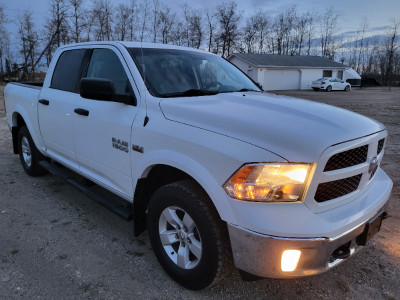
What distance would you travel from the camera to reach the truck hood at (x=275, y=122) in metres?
1.92

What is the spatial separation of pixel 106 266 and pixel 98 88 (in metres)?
1.51

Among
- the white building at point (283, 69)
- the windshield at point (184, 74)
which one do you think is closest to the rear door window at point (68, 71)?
the windshield at point (184, 74)

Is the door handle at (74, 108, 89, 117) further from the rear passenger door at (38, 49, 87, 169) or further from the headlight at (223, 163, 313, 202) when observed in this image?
the headlight at (223, 163, 313, 202)

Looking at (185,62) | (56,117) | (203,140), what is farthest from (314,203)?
(56,117)

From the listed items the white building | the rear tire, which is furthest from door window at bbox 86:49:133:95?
the white building

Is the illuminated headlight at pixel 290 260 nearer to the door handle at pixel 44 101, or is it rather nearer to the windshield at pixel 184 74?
the windshield at pixel 184 74

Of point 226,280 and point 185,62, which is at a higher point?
point 185,62

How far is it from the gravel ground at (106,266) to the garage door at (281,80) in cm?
3622

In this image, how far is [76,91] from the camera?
3578 mm

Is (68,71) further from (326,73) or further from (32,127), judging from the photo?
(326,73)

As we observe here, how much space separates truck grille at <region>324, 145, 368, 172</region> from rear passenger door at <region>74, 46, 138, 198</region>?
1568mm

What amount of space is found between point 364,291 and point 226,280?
1.06 metres

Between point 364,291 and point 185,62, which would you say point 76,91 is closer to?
point 185,62

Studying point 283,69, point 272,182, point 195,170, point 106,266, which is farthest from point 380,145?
point 283,69
